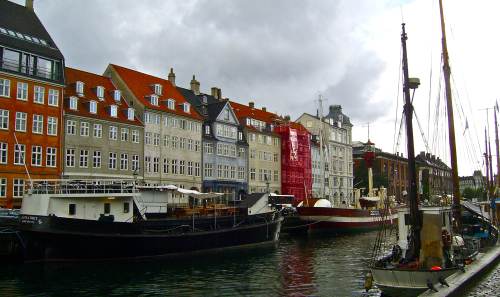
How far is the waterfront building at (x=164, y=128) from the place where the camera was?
56969 millimetres

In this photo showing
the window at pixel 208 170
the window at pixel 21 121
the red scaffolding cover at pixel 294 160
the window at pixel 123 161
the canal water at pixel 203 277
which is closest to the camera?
the canal water at pixel 203 277

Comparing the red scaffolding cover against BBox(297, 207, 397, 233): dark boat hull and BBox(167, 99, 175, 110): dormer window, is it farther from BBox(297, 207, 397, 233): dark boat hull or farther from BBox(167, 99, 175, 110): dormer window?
BBox(167, 99, 175, 110): dormer window

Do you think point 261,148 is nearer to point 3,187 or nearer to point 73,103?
point 73,103

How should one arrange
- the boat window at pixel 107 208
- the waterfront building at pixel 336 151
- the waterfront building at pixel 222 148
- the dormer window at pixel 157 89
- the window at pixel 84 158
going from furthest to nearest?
1. the waterfront building at pixel 336 151
2. the waterfront building at pixel 222 148
3. the dormer window at pixel 157 89
4. the window at pixel 84 158
5. the boat window at pixel 107 208

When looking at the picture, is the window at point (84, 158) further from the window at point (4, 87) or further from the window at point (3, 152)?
the window at point (4, 87)

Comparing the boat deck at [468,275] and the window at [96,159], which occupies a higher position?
the window at [96,159]

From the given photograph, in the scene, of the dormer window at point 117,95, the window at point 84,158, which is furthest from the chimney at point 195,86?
the window at point 84,158

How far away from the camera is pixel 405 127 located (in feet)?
66.6

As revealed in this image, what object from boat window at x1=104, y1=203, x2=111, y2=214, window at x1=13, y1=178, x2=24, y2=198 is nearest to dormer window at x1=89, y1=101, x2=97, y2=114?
window at x1=13, y1=178, x2=24, y2=198

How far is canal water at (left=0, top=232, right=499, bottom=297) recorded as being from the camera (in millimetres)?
21844

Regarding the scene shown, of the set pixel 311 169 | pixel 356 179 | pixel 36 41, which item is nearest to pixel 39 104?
pixel 36 41

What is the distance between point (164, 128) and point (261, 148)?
794 inches

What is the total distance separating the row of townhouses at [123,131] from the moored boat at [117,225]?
308cm

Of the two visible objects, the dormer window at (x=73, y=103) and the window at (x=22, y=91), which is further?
the dormer window at (x=73, y=103)
